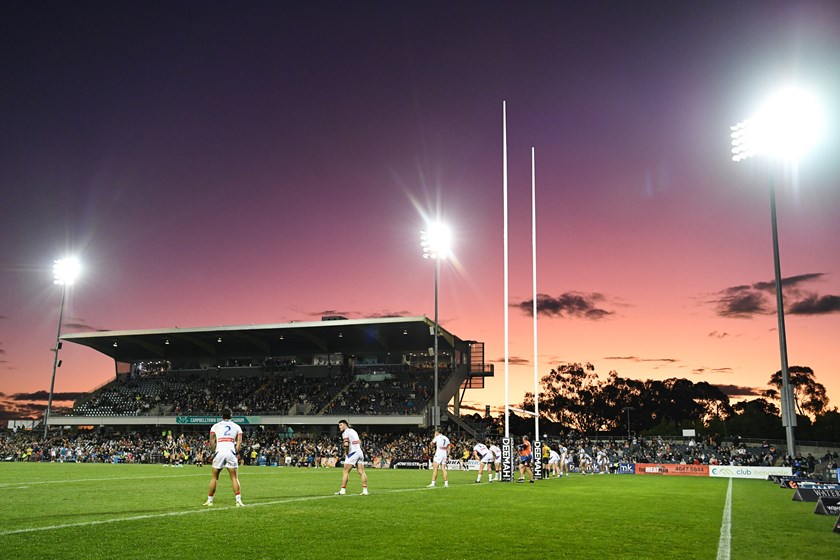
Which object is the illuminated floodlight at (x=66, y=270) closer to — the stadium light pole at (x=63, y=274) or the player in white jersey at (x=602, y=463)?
the stadium light pole at (x=63, y=274)

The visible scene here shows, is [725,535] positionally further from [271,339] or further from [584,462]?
[271,339]

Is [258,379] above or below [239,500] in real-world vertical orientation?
above

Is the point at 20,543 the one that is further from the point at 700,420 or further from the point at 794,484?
A: the point at 700,420

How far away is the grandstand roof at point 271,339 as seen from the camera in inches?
2547

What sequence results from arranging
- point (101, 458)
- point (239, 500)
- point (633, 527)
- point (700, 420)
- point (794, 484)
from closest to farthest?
point (633, 527) < point (239, 500) < point (794, 484) < point (101, 458) < point (700, 420)

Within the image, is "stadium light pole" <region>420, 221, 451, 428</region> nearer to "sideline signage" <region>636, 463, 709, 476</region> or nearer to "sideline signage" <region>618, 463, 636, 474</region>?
"sideline signage" <region>618, 463, 636, 474</region>

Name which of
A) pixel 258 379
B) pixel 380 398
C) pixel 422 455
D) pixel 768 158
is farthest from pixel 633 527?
pixel 258 379

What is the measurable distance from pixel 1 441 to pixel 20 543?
→ 67.3 meters

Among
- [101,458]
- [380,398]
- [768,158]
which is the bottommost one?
[101,458]

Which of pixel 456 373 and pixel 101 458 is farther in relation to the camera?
pixel 456 373

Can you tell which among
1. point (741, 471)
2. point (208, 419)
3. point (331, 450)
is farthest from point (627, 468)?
point (208, 419)

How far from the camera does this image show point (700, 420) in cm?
11281

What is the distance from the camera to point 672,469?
138ft

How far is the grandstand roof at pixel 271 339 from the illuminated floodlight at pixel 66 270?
934cm
